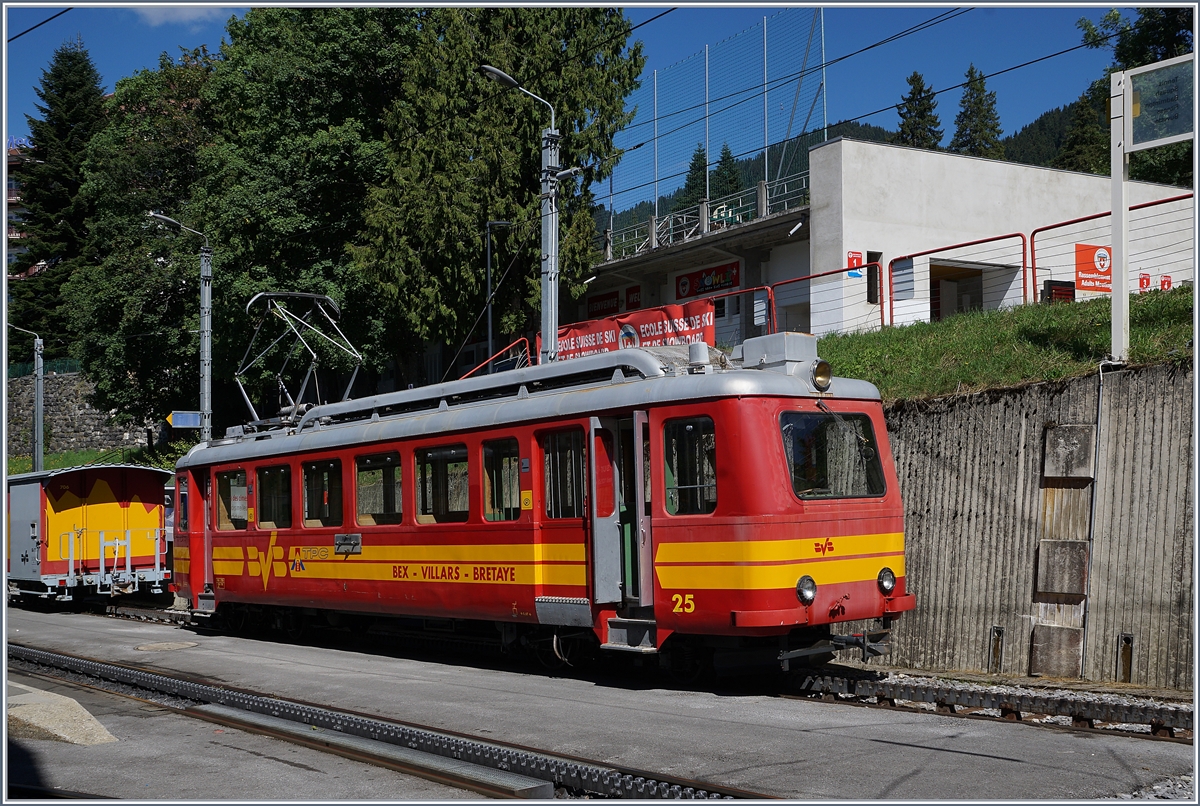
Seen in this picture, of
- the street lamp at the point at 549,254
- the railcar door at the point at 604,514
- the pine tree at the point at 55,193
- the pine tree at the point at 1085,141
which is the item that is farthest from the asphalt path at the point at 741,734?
the pine tree at the point at 1085,141

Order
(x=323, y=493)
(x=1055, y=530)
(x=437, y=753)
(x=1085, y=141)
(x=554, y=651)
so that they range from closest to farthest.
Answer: (x=437, y=753), (x=1055, y=530), (x=554, y=651), (x=323, y=493), (x=1085, y=141)

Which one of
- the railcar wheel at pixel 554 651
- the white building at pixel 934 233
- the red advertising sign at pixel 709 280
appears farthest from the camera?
the red advertising sign at pixel 709 280

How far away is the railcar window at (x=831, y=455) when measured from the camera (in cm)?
1037

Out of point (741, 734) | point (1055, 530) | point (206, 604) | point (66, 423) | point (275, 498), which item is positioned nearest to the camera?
point (741, 734)

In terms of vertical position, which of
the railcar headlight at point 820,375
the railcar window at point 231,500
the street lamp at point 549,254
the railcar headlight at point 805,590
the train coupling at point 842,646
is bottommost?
the train coupling at point 842,646

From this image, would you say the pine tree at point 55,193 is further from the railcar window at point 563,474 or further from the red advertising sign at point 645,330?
the railcar window at point 563,474

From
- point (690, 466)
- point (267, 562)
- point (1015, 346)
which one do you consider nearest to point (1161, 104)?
point (1015, 346)

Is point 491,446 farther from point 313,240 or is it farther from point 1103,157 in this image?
point 1103,157

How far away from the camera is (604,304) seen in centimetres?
3838

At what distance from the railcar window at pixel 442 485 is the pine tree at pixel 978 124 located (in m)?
80.3

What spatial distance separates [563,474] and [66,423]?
187 feet

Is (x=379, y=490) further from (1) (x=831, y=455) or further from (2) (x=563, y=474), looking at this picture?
(1) (x=831, y=455)

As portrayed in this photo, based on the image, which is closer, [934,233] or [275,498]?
[275,498]

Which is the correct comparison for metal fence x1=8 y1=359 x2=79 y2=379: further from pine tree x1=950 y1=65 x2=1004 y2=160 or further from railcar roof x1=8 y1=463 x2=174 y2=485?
pine tree x1=950 y1=65 x2=1004 y2=160
